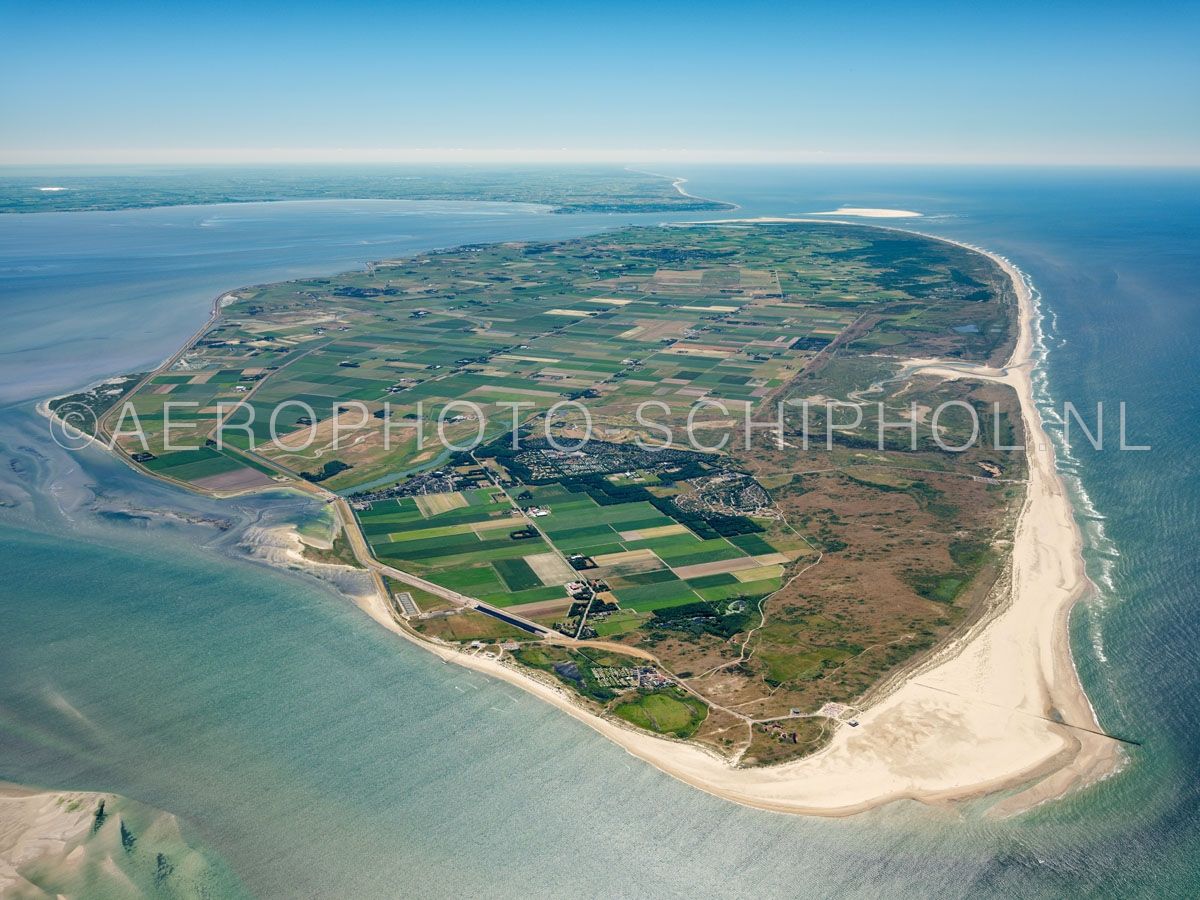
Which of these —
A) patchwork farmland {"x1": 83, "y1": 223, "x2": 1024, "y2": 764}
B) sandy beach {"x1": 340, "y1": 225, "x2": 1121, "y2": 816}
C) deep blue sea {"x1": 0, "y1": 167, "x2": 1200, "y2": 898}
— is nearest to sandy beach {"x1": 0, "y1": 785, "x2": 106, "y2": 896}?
deep blue sea {"x1": 0, "y1": 167, "x2": 1200, "y2": 898}

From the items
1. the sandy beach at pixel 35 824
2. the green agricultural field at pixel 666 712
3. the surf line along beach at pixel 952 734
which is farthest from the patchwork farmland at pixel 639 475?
the sandy beach at pixel 35 824

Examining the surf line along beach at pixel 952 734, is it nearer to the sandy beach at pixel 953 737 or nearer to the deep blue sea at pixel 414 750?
the sandy beach at pixel 953 737

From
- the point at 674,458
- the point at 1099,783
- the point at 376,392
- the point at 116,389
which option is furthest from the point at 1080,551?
the point at 116,389

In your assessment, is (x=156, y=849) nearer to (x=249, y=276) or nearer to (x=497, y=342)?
(x=497, y=342)

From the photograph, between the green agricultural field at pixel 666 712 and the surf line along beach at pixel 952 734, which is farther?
the green agricultural field at pixel 666 712

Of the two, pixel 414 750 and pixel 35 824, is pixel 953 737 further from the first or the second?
pixel 35 824

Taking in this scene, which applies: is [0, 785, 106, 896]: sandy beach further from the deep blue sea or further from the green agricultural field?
the green agricultural field

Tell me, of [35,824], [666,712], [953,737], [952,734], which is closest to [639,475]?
[666,712]
